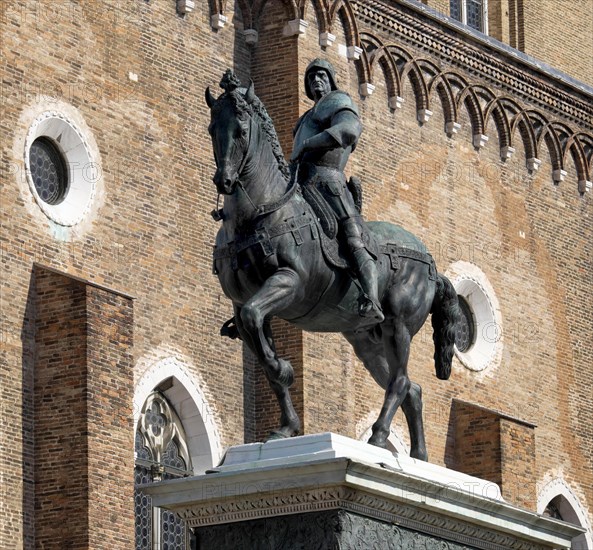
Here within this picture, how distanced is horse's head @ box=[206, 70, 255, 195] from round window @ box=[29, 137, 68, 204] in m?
8.41

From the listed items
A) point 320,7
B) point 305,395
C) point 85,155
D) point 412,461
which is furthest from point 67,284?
point 412,461

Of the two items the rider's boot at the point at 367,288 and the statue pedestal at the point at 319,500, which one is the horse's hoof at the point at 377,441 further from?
the rider's boot at the point at 367,288

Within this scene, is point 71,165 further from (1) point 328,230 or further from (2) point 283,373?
(2) point 283,373

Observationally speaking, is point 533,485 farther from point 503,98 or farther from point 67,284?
point 67,284

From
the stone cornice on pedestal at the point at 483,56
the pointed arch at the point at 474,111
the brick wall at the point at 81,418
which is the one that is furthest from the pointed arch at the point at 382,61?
the brick wall at the point at 81,418

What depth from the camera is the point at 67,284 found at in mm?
21344

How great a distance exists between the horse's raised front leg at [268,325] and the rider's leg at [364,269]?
1.81 feet

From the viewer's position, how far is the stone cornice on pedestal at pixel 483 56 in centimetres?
2720

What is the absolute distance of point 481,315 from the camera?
92.4ft

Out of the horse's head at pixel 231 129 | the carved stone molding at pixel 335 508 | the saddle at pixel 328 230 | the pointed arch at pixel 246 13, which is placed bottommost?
the carved stone molding at pixel 335 508

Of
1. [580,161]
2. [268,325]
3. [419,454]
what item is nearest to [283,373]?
[268,325]

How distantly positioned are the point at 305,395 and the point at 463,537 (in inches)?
385

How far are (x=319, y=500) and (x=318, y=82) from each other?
10.8 feet

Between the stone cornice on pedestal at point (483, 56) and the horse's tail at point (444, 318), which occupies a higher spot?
the stone cornice on pedestal at point (483, 56)
